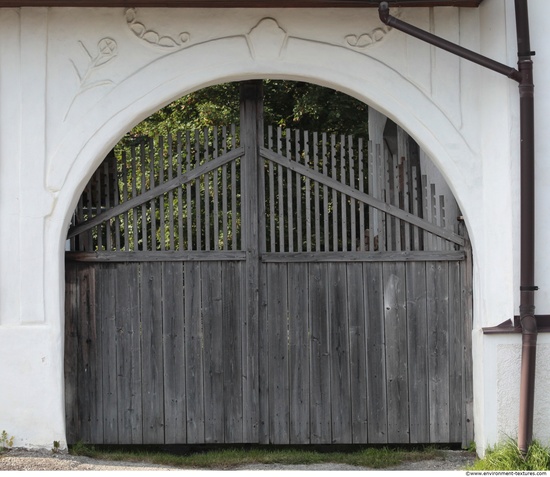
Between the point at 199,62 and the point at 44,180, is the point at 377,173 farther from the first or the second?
the point at 44,180

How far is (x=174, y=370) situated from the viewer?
9133 mm

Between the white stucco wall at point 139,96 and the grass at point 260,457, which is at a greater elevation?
the white stucco wall at point 139,96

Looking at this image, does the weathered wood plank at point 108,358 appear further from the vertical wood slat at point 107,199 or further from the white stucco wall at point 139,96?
the white stucco wall at point 139,96

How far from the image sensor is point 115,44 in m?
8.73

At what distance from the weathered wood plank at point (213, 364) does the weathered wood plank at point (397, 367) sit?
4.74 ft

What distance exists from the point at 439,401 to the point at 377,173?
2065 mm

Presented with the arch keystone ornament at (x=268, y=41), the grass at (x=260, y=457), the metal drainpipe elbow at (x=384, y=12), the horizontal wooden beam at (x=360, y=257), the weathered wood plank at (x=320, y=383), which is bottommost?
the grass at (x=260, y=457)

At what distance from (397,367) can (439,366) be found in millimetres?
363

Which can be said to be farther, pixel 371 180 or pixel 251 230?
pixel 371 180

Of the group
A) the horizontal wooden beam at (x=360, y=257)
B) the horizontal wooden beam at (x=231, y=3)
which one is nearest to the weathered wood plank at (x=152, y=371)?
the horizontal wooden beam at (x=360, y=257)

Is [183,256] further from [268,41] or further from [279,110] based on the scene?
[279,110]

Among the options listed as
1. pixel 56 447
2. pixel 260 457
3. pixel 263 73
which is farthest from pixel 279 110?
pixel 56 447

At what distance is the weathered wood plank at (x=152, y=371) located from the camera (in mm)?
9125

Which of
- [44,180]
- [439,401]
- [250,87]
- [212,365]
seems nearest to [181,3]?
[250,87]
